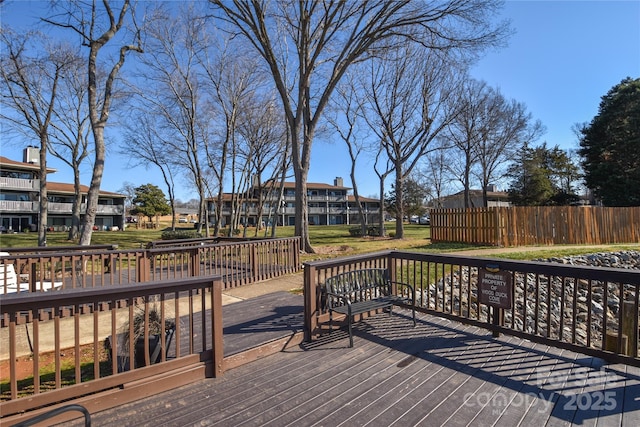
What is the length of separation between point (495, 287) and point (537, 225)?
13.6 m

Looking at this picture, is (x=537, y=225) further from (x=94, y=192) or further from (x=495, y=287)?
(x=94, y=192)

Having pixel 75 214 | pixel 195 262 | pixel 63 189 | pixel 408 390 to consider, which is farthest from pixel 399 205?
pixel 63 189

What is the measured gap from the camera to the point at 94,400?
8.77ft

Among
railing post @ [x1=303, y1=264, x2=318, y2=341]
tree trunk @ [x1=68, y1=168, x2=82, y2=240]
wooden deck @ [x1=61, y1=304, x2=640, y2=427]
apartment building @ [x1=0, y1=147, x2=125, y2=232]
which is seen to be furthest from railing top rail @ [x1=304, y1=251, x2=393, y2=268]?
apartment building @ [x1=0, y1=147, x2=125, y2=232]

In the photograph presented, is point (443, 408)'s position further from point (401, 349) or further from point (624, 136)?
point (624, 136)

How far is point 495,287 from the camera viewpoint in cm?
410

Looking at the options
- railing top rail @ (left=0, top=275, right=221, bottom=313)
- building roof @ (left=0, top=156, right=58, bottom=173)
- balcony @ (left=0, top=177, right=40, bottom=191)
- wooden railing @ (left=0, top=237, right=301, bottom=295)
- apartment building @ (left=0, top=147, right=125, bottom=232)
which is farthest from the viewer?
apartment building @ (left=0, top=147, right=125, bottom=232)

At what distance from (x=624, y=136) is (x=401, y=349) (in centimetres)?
3172

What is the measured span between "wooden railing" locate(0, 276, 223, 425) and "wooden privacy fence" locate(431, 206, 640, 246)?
46.4 ft

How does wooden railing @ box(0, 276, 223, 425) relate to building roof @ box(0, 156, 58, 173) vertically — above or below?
below

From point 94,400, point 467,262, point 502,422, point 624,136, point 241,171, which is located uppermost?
point 624,136

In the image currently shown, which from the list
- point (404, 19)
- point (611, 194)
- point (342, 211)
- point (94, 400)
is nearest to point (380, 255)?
point (94, 400)

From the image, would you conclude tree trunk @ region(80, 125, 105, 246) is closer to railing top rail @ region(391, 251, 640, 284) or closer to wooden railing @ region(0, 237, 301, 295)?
wooden railing @ region(0, 237, 301, 295)

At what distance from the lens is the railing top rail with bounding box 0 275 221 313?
7.64ft
